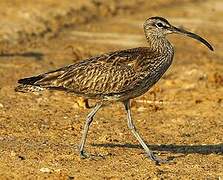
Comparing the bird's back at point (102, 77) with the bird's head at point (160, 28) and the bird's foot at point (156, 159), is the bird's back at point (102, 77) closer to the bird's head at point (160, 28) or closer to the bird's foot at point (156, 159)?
the bird's head at point (160, 28)

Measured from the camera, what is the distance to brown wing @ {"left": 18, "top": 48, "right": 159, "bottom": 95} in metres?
11.0

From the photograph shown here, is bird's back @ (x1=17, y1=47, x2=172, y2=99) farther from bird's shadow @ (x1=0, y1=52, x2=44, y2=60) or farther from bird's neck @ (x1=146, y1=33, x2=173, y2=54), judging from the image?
bird's shadow @ (x1=0, y1=52, x2=44, y2=60)

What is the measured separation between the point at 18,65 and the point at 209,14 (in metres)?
9.82

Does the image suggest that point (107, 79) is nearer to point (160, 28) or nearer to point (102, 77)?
point (102, 77)

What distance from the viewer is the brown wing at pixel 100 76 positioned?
11.0m

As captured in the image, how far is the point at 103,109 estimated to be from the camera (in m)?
14.6

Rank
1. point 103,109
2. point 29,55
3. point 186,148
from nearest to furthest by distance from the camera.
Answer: point 186,148 < point 103,109 < point 29,55

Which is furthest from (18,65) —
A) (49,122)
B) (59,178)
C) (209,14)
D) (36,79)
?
(209,14)

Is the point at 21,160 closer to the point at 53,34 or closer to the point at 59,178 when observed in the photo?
the point at 59,178

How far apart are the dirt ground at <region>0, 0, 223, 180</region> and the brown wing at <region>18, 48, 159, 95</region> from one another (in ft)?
2.83

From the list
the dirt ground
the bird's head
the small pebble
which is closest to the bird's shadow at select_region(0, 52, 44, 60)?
the dirt ground

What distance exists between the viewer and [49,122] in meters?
13.1

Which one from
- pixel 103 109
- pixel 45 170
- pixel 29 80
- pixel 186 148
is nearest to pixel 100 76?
pixel 29 80

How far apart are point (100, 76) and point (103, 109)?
361 cm
